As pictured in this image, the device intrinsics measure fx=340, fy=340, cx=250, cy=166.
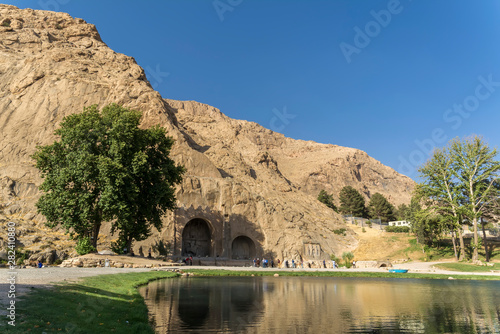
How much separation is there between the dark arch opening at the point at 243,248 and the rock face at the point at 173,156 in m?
0.15

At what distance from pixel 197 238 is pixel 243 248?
7.08 meters

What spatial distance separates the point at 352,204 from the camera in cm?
9219

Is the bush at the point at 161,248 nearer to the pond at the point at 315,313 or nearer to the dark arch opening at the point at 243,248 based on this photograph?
the dark arch opening at the point at 243,248

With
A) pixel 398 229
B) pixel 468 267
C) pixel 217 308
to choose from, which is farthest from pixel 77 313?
pixel 398 229

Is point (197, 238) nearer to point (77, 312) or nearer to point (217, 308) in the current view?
point (217, 308)

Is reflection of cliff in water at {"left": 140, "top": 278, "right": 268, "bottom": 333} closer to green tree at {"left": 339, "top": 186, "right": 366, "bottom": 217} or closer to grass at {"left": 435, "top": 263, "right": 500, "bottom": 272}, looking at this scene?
grass at {"left": 435, "top": 263, "right": 500, "bottom": 272}

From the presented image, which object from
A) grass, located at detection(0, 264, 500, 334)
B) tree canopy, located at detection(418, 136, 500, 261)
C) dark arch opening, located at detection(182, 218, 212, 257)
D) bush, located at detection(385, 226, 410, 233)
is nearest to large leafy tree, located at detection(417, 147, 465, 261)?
tree canopy, located at detection(418, 136, 500, 261)

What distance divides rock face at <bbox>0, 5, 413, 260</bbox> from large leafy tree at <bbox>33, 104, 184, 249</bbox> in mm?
10174

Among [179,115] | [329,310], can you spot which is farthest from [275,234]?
[179,115]

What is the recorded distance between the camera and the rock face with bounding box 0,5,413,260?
1881 inches

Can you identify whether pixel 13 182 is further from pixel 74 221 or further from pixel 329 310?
pixel 329 310

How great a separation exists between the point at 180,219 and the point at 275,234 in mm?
14419

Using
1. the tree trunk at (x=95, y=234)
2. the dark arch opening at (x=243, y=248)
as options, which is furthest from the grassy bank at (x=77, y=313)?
the dark arch opening at (x=243, y=248)

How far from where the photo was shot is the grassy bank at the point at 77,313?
20.3ft
